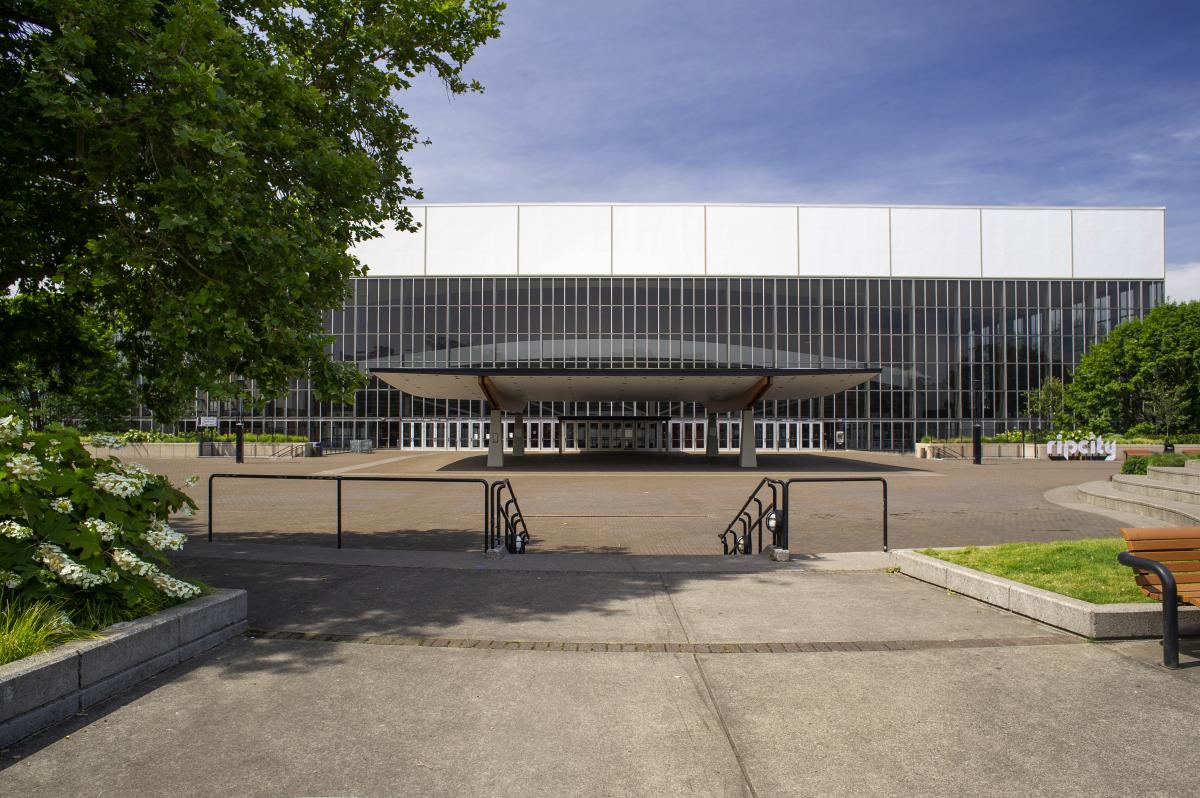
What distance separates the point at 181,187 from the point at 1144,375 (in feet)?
201

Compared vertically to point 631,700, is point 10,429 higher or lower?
higher

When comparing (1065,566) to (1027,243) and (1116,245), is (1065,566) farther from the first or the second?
(1116,245)

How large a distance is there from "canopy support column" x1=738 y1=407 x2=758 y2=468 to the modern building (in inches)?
851

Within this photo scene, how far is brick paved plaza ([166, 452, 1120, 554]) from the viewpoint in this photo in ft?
39.7

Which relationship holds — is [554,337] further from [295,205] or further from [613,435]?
[295,205]

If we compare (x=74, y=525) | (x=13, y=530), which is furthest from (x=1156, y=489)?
(x=13, y=530)

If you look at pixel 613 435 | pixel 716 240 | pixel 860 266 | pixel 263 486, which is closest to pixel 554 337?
pixel 613 435

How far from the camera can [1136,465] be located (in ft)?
65.9

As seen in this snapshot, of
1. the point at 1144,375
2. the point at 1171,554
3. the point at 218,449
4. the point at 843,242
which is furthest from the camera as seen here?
the point at 843,242

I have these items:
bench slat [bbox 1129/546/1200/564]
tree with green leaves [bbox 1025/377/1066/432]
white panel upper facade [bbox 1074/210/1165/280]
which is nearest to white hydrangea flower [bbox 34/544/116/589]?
bench slat [bbox 1129/546/1200/564]

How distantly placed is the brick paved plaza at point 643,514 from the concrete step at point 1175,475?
2471 mm

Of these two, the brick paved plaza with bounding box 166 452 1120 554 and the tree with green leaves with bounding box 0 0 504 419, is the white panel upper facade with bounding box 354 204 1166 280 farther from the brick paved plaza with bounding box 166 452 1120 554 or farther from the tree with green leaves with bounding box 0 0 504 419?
the tree with green leaves with bounding box 0 0 504 419

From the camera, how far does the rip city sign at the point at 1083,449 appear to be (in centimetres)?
4356

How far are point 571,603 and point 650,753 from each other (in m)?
3.41
